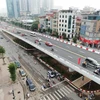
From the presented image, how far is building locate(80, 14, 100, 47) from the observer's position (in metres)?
50.8

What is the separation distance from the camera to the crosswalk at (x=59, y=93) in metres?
23.7

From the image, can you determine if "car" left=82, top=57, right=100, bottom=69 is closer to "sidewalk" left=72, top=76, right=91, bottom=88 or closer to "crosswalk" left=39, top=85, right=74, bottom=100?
"sidewalk" left=72, top=76, right=91, bottom=88

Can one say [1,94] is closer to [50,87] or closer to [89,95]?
[50,87]

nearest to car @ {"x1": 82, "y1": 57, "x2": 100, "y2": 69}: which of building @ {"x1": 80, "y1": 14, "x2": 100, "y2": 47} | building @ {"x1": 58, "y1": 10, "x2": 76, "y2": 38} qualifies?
building @ {"x1": 80, "y1": 14, "x2": 100, "y2": 47}

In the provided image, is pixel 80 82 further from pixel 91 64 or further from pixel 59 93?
pixel 59 93

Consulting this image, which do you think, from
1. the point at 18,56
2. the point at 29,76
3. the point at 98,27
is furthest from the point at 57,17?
the point at 29,76

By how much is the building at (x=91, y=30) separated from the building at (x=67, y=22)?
11424mm

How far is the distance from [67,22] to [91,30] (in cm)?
1903

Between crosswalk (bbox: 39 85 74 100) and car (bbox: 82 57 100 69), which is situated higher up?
car (bbox: 82 57 100 69)

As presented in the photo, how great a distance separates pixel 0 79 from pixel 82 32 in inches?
1698

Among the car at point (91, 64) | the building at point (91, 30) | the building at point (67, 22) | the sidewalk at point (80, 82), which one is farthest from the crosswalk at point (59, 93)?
the building at point (67, 22)

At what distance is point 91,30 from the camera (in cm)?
5169

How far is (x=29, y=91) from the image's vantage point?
25.6m

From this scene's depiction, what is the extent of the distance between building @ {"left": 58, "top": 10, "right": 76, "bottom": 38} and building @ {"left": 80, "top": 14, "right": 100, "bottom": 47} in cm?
1142
